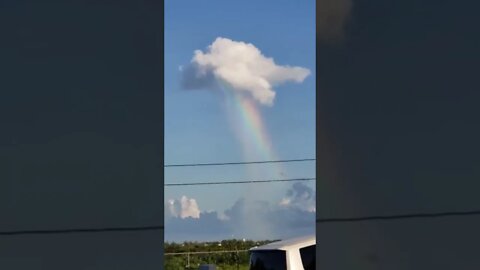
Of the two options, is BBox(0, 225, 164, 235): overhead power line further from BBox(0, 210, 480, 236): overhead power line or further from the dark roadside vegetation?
the dark roadside vegetation

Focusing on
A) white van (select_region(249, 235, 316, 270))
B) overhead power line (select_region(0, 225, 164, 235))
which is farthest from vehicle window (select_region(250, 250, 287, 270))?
overhead power line (select_region(0, 225, 164, 235))

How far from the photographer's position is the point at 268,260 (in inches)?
382

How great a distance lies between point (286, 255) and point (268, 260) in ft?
1.17

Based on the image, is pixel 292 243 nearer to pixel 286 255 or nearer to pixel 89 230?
pixel 286 255

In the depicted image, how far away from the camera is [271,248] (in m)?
9.73

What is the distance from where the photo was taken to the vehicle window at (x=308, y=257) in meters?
9.38

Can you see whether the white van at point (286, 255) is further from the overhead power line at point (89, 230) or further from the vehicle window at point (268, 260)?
the overhead power line at point (89, 230)
